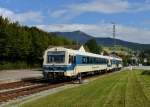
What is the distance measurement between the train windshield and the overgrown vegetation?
35.3 m

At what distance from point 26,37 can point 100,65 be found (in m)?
27.4

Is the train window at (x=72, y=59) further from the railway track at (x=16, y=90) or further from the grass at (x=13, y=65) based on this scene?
the grass at (x=13, y=65)

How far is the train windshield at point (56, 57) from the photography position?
3641cm

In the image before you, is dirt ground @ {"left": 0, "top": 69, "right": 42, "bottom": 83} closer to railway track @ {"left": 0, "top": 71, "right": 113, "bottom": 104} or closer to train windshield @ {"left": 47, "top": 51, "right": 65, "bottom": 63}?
train windshield @ {"left": 47, "top": 51, "right": 65, "bottom": 63}

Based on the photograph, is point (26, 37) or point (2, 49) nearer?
point (2, 49)

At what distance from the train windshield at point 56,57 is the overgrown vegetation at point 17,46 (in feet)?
116

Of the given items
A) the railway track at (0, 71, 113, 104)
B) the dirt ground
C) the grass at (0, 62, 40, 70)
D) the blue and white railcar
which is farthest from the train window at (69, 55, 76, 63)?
the grass at (0, 62, 40, 70)

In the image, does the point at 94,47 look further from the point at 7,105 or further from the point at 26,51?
the point at 7,105

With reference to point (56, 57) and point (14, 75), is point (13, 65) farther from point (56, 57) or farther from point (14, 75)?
point (56, 57)

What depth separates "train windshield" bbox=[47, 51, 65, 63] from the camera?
3641cm

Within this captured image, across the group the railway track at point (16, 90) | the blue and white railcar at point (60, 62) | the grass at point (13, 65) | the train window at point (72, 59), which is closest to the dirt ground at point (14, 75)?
the blue and white railcar at point (60, 62)

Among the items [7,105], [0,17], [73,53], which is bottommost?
[7,105]

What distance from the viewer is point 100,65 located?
196 feet

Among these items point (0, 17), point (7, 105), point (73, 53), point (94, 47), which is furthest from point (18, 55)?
point (94, 47)
